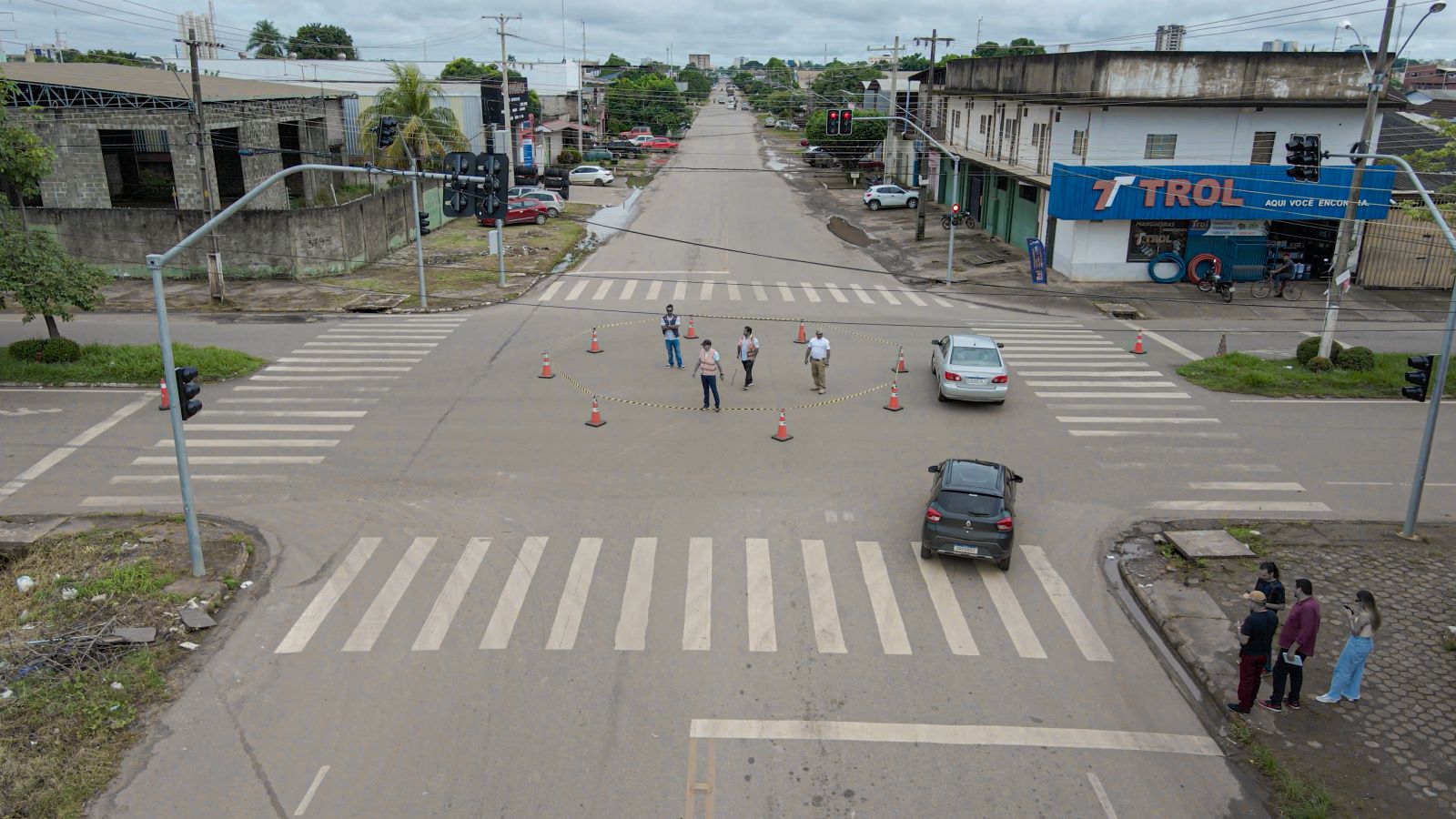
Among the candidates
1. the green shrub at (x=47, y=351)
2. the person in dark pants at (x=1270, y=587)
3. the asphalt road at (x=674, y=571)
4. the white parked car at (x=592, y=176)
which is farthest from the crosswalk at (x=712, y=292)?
the white parked car at (x=592, y=176)

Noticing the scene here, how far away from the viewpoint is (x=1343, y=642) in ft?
44.0

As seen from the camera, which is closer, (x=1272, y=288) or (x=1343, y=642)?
(x=1343, y=642)

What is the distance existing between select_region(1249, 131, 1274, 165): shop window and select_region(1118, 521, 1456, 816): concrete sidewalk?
2682cm

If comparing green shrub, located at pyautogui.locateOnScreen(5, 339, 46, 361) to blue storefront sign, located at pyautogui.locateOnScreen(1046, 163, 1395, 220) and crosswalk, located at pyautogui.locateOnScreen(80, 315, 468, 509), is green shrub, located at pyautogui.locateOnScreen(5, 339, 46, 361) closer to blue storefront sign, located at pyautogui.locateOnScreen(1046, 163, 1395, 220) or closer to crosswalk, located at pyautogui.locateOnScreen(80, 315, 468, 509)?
crosswalk, located at pyautogui.locateOnScreen(80, 315, 468, 509)

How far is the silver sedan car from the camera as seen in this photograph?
22.7 metres

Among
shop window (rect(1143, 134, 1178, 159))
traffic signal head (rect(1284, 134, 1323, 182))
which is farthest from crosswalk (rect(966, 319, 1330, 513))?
shop window (rect(1143, 134, 1178, 159))

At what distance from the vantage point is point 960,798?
1032cm

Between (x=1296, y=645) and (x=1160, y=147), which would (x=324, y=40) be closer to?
(x=1160, y=147)

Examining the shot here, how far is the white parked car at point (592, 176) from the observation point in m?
68.3

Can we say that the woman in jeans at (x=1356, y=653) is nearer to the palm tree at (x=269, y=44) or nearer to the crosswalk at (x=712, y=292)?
the crosswalk at (x=712, y=292)

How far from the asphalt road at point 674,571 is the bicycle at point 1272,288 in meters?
11.2

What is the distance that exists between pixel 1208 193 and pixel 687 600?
30.8m

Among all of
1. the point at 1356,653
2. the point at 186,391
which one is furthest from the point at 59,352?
the point at 1356,653

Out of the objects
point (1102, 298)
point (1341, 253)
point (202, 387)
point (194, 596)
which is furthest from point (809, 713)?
point (1102, 298)
